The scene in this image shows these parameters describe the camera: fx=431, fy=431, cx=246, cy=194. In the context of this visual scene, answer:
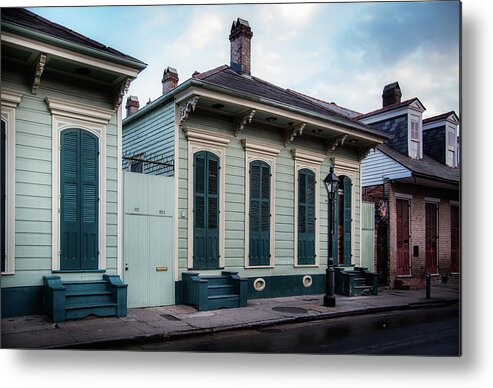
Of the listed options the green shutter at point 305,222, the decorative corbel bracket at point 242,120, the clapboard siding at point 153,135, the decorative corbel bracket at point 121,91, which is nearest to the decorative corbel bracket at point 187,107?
the clapboard siding at point 153,135

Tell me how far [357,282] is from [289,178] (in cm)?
231

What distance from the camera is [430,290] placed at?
5.34 metres

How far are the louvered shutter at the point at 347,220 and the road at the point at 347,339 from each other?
231cm

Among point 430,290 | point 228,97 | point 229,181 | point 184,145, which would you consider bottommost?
point 430,290

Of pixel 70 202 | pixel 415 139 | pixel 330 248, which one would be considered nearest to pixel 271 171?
pixel 330 248

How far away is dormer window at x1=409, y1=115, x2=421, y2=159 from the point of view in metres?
5.66

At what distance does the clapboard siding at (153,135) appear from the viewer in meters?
6.61

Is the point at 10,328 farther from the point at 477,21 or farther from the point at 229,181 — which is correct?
the point at 477,21

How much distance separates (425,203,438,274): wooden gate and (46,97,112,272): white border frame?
4.26m

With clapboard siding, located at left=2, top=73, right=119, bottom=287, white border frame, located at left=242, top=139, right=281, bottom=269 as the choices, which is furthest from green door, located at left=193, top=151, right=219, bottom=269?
clapboard siding, located at left=2, top=73, right=119, bottom=287

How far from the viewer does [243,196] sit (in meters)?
6.82

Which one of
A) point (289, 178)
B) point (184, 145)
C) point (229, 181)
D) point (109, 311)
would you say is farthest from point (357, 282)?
point (109, 311)

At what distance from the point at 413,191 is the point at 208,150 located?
11.1 ft

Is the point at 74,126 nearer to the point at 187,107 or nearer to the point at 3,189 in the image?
the point at 3,189
